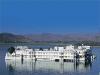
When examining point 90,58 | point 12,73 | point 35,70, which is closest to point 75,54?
point 90,58

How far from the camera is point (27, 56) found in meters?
30.1

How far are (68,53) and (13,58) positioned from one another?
4.76m

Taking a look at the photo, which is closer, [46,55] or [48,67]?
[48,67]

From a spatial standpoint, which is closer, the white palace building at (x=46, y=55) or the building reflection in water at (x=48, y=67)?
the building reflection in water at (x=48, y=67)

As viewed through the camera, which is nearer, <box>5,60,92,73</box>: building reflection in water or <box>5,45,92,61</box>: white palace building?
<box>5,60,92,73</box>: building reflection in water

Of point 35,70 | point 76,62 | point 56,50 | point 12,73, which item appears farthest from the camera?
point 56,50

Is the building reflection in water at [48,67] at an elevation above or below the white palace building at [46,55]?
below

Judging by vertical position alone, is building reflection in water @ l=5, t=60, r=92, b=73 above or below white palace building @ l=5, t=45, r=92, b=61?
below

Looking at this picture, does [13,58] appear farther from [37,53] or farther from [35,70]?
[35,70]

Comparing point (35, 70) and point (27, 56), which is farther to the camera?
point (27, 56)

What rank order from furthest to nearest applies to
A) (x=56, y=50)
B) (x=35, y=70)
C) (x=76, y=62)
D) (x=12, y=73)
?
1. (x=56, y=50)
2. (x=76, y=62)
3. (x=35, y=70)
4. (x=12, y=73)

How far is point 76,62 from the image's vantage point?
2855cm

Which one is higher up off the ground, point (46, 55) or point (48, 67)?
point (46, 55)

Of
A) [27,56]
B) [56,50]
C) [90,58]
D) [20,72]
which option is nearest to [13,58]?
[27,56]
